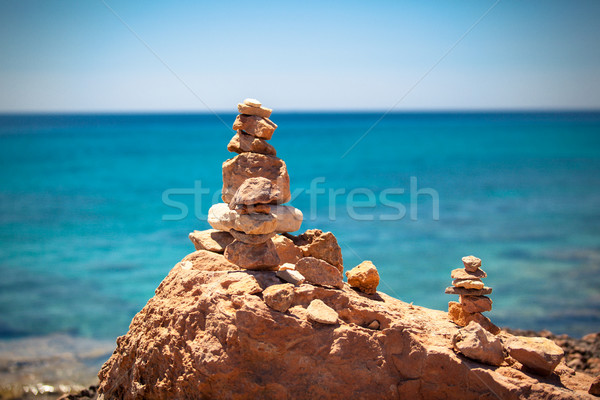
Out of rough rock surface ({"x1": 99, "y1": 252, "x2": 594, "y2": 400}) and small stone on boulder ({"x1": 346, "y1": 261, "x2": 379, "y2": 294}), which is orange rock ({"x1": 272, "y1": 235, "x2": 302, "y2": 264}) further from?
rough rock surface ({"x1": 99, "y1": 252, "x2": 594, "y2": 400})

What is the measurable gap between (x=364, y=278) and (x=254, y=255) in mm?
1354

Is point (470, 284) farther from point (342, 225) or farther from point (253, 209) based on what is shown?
point (342, 225)


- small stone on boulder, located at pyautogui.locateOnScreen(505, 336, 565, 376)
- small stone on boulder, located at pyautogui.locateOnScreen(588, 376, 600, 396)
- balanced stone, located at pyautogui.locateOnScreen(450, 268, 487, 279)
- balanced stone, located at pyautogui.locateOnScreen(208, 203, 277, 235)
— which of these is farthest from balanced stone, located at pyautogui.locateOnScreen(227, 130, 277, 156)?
small stone on boulder, located at pyautogui.locateOnScreen(588, 376, 600, 396)

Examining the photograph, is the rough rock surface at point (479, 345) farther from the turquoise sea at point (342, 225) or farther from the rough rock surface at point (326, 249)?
the turquoise sea at point (342, 225)

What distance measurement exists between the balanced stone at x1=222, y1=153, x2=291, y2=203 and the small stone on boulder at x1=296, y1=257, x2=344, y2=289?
1026 millimetres

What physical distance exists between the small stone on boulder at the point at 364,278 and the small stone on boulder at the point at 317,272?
→ 0.48m

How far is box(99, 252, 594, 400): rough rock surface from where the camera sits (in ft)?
17.3

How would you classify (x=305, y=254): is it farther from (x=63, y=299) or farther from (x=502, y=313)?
(x=63, y=299)

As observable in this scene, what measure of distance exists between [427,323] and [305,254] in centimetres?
167

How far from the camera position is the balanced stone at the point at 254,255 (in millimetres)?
5977

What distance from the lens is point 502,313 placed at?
1506 centimetres

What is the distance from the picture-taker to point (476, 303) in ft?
20.7

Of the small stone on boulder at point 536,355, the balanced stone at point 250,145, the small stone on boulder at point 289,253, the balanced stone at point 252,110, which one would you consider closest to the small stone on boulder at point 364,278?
the small stone on boulder at point 289,253

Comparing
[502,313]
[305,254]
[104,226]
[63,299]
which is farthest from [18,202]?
[305,254]
